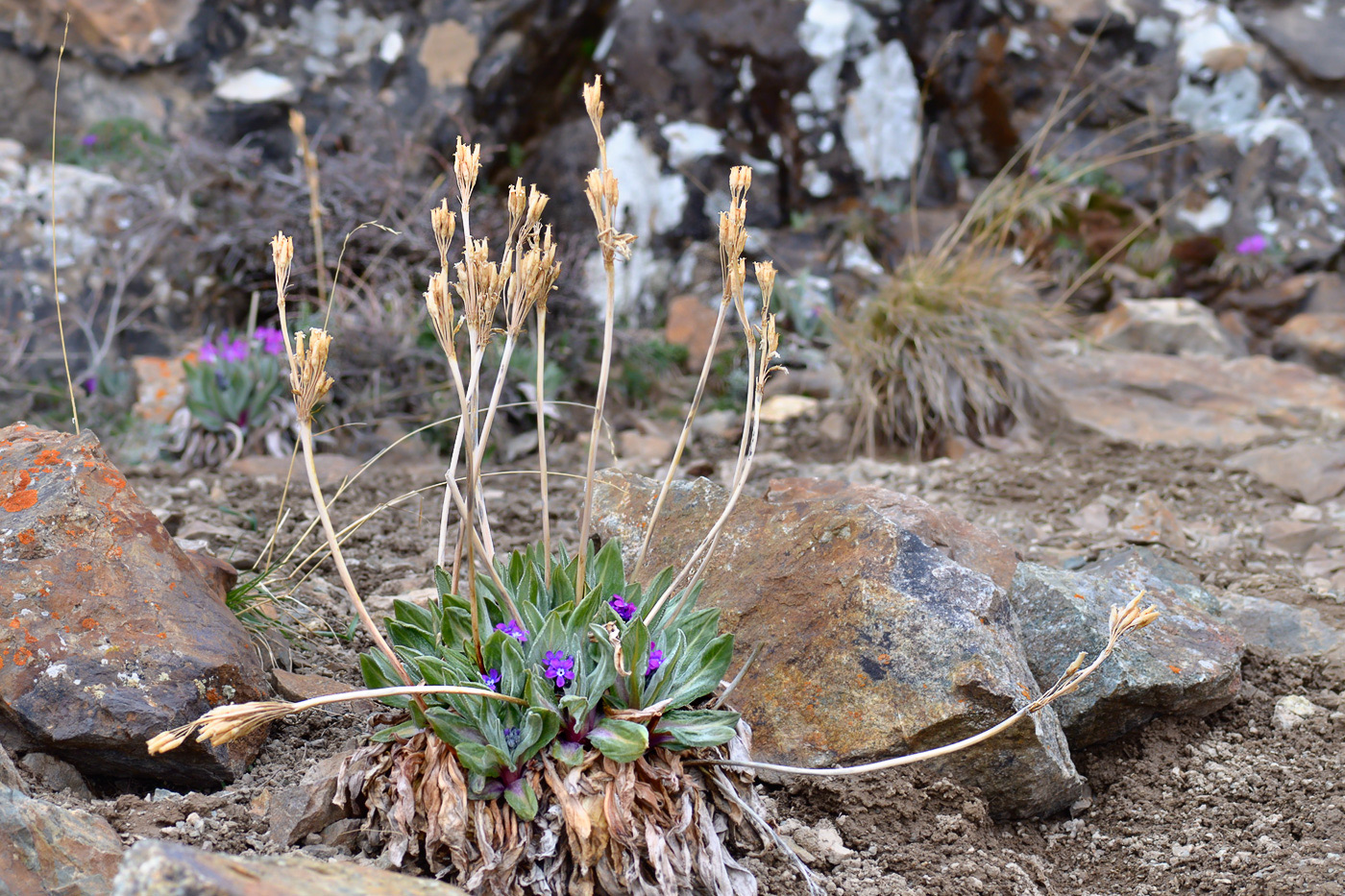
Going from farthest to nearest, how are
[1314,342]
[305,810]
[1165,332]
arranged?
[1314,342] < [1165,332] < [305,810]

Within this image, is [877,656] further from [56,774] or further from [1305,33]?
[1305,33]

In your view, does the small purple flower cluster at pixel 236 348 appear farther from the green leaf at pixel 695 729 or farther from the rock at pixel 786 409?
the green leaf at pixel 695 729

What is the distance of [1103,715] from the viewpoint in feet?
7.79

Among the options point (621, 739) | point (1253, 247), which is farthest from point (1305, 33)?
point (621, 739)

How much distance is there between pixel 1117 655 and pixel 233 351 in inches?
150

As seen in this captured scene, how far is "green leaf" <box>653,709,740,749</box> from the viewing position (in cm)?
161

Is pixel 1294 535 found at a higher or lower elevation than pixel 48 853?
lower

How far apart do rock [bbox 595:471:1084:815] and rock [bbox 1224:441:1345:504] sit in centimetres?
239

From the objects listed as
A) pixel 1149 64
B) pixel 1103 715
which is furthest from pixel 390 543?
pixel 1149 64

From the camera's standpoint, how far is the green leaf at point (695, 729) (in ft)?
5.28

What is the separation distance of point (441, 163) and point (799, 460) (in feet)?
9.30

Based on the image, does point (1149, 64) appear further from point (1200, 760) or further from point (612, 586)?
point (612, 586)

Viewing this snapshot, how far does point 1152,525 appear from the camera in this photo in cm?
354

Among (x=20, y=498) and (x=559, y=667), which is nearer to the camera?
(x=559, y=667)
